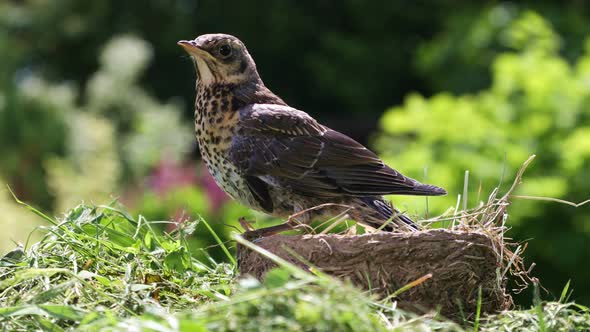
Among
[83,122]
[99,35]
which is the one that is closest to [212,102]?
[83,122]

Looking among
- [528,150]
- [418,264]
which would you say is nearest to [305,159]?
[418,264]

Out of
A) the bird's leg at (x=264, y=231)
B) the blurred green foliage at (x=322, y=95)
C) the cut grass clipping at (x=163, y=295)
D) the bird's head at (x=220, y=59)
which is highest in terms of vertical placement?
the bird's head at (x=220, y=59)

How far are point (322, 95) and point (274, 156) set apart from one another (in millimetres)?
12400

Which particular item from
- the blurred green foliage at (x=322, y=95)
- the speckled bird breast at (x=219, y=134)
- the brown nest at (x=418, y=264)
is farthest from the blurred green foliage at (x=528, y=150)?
the brown nest at (x=418, y=264)

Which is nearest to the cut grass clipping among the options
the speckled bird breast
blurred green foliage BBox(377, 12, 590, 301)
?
the speckled bird breast

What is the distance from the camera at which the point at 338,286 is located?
70.2 inches

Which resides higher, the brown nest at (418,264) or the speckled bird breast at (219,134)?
the speckled bird breast at (219,134)

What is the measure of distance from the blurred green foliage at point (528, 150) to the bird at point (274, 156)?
9.14ft

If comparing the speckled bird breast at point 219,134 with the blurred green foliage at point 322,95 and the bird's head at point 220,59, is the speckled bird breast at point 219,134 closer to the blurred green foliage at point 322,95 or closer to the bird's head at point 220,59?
the bird's head at point 220,59

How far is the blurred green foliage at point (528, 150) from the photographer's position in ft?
21.3

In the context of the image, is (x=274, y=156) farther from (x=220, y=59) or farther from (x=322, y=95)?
(x=322, y=95)

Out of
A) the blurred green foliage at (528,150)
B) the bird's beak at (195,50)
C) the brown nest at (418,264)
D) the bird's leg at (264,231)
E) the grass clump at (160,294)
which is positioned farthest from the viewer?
the blurred green foliage at (528,150)

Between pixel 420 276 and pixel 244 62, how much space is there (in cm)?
130

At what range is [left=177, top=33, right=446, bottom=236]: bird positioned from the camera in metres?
3.13
